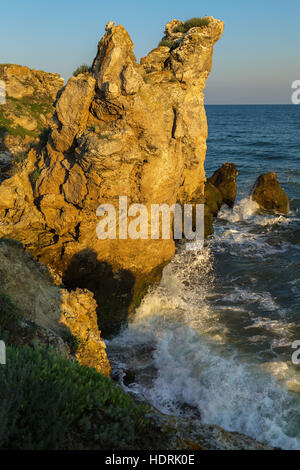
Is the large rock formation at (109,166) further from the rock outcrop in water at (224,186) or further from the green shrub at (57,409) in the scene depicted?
the rock outcrop in water at (224,186)

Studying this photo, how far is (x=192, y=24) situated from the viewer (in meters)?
14.4

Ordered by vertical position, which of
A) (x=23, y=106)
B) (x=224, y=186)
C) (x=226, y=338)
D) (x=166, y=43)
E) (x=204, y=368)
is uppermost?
(x=23, y=106)

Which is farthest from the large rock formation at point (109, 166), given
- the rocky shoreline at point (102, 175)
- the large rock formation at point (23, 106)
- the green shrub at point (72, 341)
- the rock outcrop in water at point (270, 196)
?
the rock outcrop in water at point (270, 196)

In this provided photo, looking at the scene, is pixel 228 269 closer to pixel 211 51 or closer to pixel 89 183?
pixel 89 183

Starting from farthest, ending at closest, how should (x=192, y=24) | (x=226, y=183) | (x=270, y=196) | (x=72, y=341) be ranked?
(x=270, y=196), (x=226, y=183), (x=192, y=24), (x=72, y=341)

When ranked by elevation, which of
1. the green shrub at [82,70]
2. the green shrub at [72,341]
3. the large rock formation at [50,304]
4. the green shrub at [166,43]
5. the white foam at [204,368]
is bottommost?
the white foam at [204,368]

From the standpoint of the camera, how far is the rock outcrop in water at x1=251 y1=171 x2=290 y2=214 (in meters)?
25.2

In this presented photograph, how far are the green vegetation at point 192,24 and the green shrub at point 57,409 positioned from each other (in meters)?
14.3

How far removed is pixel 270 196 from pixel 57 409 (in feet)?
79.7

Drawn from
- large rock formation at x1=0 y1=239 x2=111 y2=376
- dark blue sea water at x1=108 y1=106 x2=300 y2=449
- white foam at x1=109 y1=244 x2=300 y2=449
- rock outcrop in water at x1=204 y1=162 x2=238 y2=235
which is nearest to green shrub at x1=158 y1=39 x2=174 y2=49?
dark blue sea water at x1=108 y1=106 x2=300 y2=449

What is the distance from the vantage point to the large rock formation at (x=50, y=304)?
8.10 m

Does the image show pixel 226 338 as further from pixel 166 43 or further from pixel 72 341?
pixel 166 43

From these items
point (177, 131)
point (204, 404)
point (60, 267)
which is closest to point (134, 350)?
point (204, 404)

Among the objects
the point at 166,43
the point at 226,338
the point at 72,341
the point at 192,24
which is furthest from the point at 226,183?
the point at 72,341
